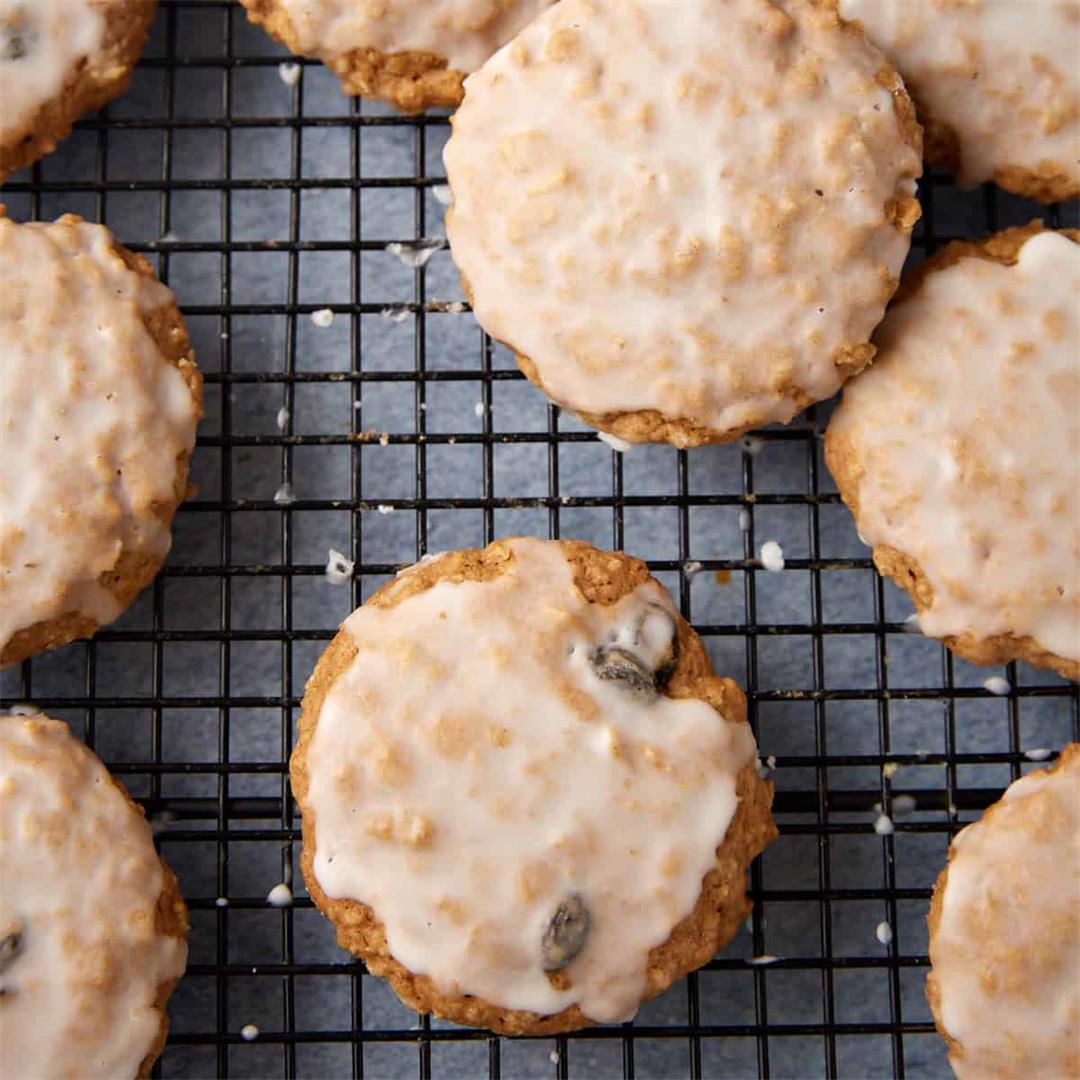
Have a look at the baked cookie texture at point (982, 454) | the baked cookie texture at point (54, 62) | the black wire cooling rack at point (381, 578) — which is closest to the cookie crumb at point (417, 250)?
the black wire cooling rack at point (381, 578)

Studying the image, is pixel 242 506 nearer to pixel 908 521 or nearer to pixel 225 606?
pixel 225 606

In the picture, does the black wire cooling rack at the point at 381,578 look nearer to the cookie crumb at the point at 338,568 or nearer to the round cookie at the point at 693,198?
the cookie crumb at the point at 338,568

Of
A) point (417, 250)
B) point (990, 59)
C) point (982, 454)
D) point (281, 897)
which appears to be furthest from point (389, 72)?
point (281, 897)

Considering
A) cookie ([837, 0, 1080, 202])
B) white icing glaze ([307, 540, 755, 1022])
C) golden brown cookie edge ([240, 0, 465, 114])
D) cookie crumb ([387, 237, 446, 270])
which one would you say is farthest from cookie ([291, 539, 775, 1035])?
cookie ([837, 0, 1080, 202])

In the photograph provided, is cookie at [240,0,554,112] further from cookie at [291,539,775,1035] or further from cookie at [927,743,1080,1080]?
cookie at [927,743,1080,1080]

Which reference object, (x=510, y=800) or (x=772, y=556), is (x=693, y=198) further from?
(x=510, y=800)

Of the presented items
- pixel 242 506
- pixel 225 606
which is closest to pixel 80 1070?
pixel 225 606

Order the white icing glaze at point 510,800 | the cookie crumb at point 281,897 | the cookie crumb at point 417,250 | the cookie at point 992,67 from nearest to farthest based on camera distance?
the white icing glaze at point 510,800 < the cookie at point 992,67 < the cookie crumb at point 281,897 < the cookie crumb at point 417,250
